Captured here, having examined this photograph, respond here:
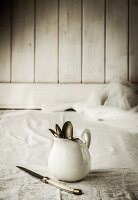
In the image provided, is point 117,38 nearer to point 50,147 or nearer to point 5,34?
point 5,34

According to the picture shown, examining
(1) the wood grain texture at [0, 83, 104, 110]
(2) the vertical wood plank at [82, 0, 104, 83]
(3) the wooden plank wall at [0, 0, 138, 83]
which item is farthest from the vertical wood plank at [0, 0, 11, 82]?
(2) the vertical wood plank at [82, 0, 104, 83]

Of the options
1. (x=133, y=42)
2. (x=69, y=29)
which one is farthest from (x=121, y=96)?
(x=69, y=29)

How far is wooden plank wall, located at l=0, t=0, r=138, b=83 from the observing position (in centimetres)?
237

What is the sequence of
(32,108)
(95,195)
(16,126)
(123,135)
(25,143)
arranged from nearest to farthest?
(95,195) → (25,143) → (123,135) → (16,126) → (32,108)

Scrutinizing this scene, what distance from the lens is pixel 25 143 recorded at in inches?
52.1

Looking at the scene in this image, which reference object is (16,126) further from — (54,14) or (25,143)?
(54,14)

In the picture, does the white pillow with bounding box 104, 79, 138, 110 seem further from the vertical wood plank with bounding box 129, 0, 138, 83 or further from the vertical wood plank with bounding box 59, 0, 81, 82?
the vertical wood plank with bounding box 59, 0, 81, 82

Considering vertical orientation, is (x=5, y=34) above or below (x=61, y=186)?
above

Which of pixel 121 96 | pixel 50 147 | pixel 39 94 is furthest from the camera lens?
pixel 39 94

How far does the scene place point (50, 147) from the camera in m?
1.25

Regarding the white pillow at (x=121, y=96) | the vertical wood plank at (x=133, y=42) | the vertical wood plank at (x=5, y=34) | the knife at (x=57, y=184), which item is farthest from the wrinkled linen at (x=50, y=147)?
the vertical wood plank at (x=133, y=42)

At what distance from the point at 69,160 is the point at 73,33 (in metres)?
1.68

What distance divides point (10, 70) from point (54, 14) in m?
0.49

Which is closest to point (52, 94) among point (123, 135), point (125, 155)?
point (123, 135)
